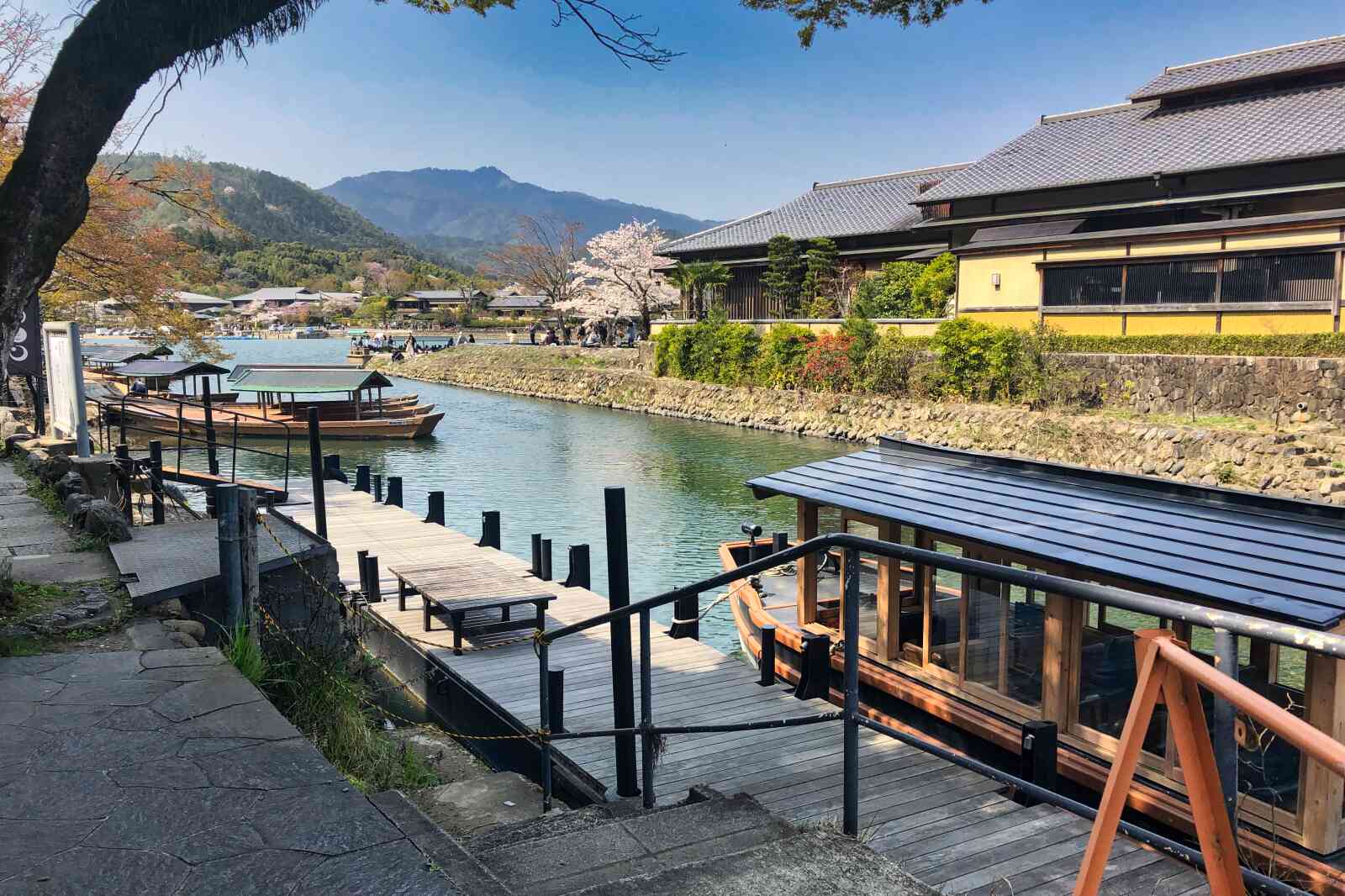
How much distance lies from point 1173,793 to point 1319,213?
19.1 meters

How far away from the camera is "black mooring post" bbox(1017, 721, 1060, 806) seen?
17.3 feet

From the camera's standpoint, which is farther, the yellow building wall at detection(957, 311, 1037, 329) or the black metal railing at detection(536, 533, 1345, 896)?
the yellow building wall at detection(957, 311, 1037, 329)

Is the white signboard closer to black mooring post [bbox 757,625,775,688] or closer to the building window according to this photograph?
black mooring post [bbox 757,625,775,688]

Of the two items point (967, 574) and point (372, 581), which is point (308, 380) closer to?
point (372, 581)

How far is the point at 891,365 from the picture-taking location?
28.1m

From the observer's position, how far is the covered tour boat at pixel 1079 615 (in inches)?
197

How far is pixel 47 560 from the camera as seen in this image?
684cm

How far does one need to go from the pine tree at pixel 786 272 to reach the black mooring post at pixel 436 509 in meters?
21.6

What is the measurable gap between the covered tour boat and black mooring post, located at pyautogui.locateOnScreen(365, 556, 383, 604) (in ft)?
14.6

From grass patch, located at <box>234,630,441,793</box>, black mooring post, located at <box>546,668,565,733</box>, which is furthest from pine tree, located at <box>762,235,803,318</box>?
grass patch, located at <box>234,630,441,793</box>

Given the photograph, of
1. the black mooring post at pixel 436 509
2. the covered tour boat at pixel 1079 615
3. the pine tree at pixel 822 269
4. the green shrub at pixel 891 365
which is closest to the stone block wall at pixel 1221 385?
the green shrub at pixel 891 365

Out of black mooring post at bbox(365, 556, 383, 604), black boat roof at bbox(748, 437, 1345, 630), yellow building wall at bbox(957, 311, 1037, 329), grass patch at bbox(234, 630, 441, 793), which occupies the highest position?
yellow building wall at bbox(957, 311, 1037, 329)

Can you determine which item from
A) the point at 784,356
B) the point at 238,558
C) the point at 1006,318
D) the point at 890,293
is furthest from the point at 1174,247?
the point at 238,558

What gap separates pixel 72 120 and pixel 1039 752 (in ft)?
20.2
